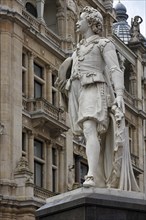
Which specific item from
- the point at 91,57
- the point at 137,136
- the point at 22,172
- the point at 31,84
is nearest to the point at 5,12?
the point at 31,84

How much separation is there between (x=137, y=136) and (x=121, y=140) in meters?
39.3

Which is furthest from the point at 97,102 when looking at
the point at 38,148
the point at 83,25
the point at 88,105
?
the point at 38,148

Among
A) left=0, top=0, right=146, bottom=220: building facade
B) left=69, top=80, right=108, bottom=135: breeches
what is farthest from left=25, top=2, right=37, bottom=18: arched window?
left=69, top=80, right=108, bottom=135: breeches

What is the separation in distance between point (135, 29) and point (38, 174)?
1952 centimetres

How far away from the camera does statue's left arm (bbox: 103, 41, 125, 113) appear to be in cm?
1173

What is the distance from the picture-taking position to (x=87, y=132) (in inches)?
463

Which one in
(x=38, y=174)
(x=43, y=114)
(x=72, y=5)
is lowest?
(x=38, y=174)

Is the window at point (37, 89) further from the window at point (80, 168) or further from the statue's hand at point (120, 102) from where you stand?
the statue's hand at point (120, 102)

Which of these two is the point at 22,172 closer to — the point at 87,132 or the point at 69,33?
the point at 69,33

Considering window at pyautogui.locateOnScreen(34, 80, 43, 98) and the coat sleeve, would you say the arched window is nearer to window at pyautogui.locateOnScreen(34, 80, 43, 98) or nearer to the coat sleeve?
window at pyautogui.locateOnScreen(34, 80, 43, 98)

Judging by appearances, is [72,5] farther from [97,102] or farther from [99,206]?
[99,206]

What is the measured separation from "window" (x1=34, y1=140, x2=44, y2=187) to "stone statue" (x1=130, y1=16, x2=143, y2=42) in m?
18.3

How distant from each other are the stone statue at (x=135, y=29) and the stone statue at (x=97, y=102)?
41691 mm

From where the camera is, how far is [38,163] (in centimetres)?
3731
